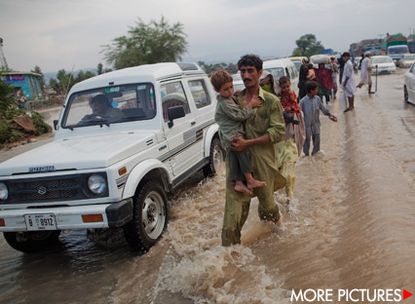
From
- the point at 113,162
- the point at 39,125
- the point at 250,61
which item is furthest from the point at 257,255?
the point at 39,125

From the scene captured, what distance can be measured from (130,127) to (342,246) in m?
2.93

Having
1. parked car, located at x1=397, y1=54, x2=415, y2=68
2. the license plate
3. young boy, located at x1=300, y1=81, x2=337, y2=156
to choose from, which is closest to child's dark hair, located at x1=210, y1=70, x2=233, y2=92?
the license plate

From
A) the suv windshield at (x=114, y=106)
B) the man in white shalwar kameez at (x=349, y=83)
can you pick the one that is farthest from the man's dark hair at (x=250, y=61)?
the man in white shalwar kameez at (x=349, y=83)

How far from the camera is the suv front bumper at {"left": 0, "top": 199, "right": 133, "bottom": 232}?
3.80 metres

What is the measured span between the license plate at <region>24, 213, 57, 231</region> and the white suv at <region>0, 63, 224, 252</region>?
10mm

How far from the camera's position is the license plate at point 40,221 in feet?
12.9

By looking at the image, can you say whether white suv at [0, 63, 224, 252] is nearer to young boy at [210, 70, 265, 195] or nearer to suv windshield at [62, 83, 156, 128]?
suv windshield at [62, 83, 156, 128]

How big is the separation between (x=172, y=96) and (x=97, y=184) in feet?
7.20

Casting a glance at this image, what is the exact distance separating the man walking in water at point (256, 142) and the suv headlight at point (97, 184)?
129 cm

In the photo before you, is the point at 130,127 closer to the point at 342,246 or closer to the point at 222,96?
the point at 222,96

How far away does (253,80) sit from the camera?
3346 mm

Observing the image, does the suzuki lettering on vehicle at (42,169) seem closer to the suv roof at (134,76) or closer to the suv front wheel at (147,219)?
the suv front wheel at (147,219)

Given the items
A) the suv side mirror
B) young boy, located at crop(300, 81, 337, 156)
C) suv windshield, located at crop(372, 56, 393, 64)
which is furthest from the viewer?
suv windshield, located at crop(372, 56, 393, 64)

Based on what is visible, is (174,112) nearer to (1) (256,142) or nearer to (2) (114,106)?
(2) (114,106)
